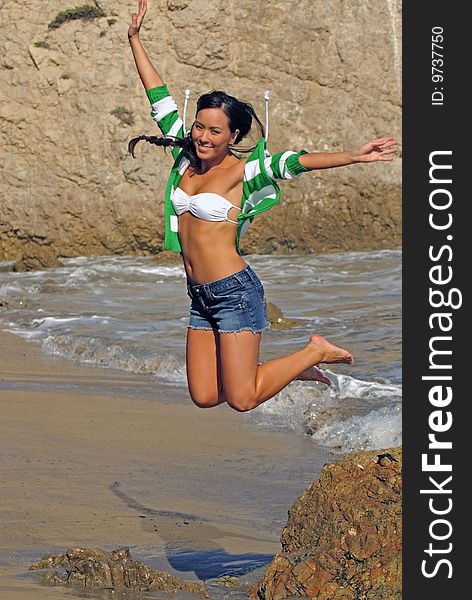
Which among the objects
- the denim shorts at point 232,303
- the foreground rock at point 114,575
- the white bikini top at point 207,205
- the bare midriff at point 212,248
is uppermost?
the white bikini top at point 207,205

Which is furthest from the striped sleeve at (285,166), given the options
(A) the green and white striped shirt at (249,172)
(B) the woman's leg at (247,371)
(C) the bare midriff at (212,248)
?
(B) the woman's leg at (247,371)

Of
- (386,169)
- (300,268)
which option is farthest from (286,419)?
(386,169)

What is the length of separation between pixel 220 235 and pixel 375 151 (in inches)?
35.4

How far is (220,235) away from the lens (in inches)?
246

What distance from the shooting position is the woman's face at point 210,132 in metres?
6.16

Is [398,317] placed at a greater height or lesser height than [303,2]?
lesser

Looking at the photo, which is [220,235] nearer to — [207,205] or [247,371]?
[207,205]

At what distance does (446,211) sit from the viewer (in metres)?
5.39

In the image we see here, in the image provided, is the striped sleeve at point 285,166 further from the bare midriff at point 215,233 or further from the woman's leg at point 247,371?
the woman's leg at point 247,371

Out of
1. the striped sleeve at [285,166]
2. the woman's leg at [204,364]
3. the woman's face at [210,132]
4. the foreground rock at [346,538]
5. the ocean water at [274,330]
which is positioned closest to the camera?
the foreground rock at [346,538]

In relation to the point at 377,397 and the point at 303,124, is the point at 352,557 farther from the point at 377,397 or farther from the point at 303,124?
the point at 303,124

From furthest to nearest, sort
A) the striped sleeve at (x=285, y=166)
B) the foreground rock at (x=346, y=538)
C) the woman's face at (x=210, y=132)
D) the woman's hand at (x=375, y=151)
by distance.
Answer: the woman's face at (x=210, y=132)
the striped sleeve at (x=285, y=166)
the woman's hand at (x=375, y=151)
the foreground rock at (x=346, y=538)

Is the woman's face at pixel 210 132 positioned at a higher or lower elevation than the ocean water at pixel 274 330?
higher

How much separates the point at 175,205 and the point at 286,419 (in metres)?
3.79
